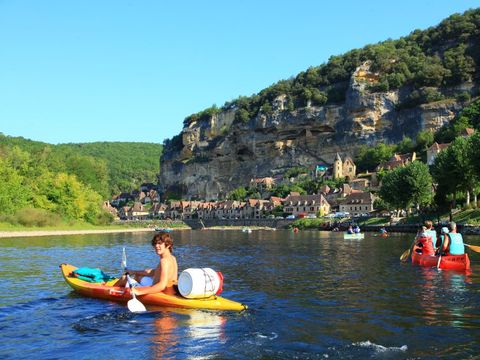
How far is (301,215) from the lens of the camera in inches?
4350

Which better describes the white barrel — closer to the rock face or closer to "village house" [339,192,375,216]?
"village house" [339,192,375,216]

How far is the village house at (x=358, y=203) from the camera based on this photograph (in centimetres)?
10456

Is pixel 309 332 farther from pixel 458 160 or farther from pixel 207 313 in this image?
pixel 458 160

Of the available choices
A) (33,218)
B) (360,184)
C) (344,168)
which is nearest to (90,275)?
(33,218)

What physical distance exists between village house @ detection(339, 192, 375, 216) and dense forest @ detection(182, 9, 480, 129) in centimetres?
3501

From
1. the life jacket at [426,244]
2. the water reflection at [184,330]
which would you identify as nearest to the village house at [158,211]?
the life jacket at [426,244]

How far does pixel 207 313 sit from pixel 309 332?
3.05 metres

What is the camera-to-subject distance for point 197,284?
43.4 feet

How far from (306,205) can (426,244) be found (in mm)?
89335

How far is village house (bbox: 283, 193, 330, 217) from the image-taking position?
366 feet

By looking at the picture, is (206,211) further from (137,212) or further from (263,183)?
(137,212)

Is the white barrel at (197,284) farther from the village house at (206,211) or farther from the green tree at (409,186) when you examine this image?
the village house at (206,211)

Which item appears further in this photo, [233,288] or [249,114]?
[249,114]

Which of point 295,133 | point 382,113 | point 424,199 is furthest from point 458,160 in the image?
point 295,133
